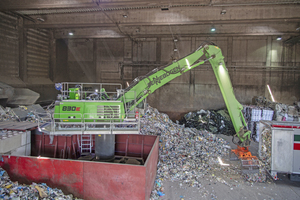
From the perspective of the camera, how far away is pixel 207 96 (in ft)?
47.6

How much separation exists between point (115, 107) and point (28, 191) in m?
2.91

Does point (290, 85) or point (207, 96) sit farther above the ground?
point (290, 85)

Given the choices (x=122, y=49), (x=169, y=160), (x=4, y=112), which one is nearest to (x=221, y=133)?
(x=169, y=160)

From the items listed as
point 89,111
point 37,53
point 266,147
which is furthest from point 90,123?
point 37,53

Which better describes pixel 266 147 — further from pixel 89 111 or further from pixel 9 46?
pixel 9 46

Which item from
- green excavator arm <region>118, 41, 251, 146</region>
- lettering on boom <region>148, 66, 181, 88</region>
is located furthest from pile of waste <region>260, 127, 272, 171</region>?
lettering on boom <region>148, 66, 181, 88</region>

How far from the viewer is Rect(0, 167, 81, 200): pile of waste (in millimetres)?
4098

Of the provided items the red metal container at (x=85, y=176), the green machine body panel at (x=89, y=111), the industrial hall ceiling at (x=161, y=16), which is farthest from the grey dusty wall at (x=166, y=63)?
the red metal container at (x=85, y=176)

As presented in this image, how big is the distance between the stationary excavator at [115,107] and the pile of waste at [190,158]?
46.8 inches

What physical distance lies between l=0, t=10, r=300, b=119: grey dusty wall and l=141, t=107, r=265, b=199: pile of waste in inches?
163

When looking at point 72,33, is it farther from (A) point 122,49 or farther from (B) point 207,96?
(B) point 207,96

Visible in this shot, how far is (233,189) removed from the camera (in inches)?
231

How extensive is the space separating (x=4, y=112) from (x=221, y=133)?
12869 mm

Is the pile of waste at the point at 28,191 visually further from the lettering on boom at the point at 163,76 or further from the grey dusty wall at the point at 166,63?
the grey dusty wall at the point at 166,63
